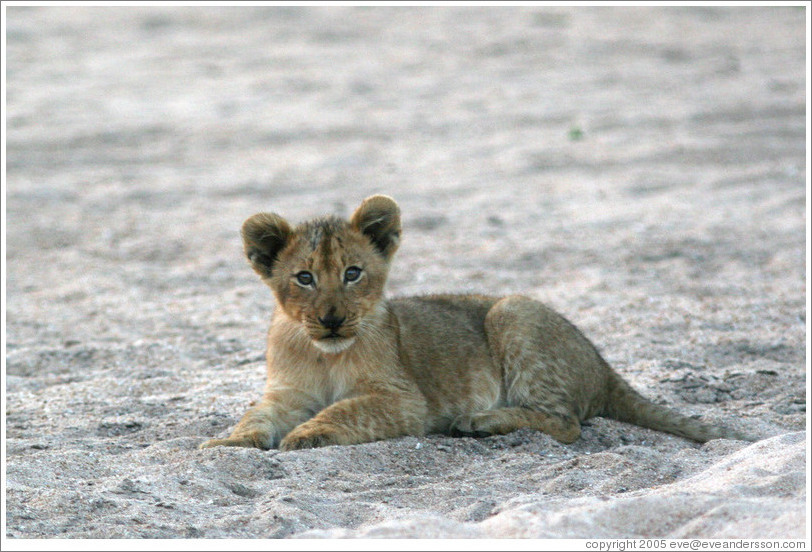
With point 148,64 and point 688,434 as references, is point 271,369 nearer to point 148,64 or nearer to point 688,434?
point 688,434

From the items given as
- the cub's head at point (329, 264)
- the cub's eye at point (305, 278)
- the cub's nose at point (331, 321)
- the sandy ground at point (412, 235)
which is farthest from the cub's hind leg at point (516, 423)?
the cub's eye at point (305, 278)

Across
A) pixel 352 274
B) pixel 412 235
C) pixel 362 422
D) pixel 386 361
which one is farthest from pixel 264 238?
pixel 412 235

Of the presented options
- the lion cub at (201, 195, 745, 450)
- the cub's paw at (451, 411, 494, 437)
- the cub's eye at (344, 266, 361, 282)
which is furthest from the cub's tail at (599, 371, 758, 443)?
the cub's eye at (344, 266, 361, 282)

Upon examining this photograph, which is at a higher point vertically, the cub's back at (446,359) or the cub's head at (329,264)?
the cub's head at (329,264)

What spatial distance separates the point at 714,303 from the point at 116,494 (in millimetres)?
4839

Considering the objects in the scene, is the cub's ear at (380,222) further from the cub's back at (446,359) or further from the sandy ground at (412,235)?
the sandy ground at (412,235)

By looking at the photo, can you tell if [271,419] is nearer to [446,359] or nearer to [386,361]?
[386,361]

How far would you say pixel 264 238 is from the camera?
5.56 meters

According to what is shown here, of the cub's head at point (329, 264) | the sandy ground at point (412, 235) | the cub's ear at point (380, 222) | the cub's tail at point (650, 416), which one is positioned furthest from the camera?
the cub's ear at point (380, 222)

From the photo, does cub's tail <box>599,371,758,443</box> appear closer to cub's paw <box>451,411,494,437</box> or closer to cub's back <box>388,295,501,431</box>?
cub's back <box>388,295,501,431</box>

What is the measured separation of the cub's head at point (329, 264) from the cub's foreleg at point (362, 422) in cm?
30

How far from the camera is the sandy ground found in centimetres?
448

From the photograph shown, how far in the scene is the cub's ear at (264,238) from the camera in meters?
5.52

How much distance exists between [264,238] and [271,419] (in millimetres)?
881
